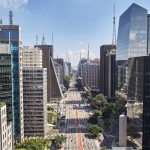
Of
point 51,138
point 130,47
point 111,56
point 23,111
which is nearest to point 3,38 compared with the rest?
point 23,111

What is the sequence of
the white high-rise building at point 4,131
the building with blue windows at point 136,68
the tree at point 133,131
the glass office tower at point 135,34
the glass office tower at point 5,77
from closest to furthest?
the white high-rise building at point 4,131, the building with blue windows at point 136,68, the glass office tower at point 5,77, the tree at point 133,131, the glass office tower at point 135,34

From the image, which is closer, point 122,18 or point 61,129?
point 61,129

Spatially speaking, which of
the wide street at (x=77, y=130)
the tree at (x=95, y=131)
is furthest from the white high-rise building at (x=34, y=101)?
the tree at (x=95, y=131)

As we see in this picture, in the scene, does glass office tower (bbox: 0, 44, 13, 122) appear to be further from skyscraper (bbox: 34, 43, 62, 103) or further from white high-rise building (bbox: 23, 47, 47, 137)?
skyscraper (bbox: 34, 43, 62, 103)

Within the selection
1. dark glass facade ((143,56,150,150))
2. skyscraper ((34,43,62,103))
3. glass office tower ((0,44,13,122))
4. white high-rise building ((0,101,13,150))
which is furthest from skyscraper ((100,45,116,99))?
white high-rise building ((0,101,13,150))

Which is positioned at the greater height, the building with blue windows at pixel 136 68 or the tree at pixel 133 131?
the building with blue windows at pixel 136 68

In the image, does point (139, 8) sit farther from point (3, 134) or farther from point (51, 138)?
point (3, 134)

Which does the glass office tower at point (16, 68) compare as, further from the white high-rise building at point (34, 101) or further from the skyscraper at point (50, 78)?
the skyscraper at point (50, 78)

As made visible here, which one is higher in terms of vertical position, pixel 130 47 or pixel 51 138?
pixel 130 47
